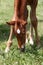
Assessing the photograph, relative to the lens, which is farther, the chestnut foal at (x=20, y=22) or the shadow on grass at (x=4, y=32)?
the shadow on grass at (x=4, y=32)

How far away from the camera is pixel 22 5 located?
6.77 m

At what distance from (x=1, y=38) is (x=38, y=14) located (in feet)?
9.86

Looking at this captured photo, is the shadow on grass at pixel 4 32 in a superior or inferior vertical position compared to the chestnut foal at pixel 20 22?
inferior

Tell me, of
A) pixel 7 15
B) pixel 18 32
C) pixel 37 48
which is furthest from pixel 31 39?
pixel 7 15

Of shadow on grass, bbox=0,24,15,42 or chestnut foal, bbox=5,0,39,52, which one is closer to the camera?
chestnut foal, bbox=5,0,39,52

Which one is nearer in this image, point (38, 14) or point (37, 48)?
point (37, 48)

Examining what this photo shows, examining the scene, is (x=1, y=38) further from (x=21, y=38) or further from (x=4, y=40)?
(x=21, y=38)

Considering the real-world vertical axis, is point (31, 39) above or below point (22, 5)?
below

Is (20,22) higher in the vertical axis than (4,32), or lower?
higher

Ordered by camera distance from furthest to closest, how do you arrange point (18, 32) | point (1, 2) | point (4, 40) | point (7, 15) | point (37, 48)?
point (1, 2)
point (7, 15)
point (4, 40)
point (37, 48)
point (18, 32)

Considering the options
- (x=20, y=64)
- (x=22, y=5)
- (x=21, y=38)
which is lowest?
(x=20, y=64)

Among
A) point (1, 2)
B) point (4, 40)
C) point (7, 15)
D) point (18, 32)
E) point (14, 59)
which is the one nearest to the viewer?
point (18, 32)

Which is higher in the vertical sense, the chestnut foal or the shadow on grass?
the chestnut foal

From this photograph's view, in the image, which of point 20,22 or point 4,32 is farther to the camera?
point 4,32
